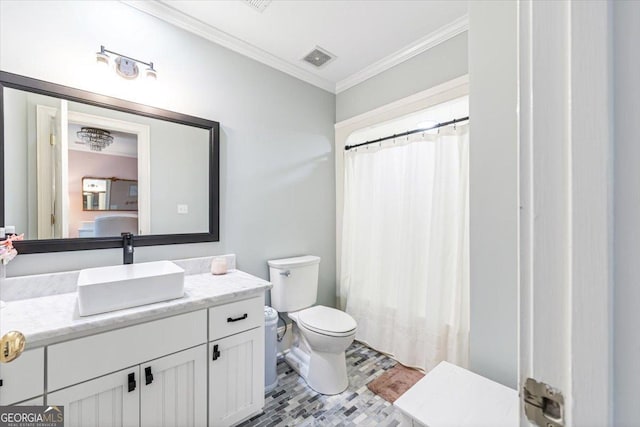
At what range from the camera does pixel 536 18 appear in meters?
0.37

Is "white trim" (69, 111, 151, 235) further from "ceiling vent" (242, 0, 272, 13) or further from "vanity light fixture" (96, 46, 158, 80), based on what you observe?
"ceiling vent" (242, 0, 272, 13)

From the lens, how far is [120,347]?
3.67 feet

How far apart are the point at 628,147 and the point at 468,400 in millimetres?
1066

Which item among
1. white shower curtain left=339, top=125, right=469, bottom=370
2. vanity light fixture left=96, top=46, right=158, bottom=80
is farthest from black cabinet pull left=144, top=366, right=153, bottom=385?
white shower curtain left=339, top=125, right=469, bottom=370

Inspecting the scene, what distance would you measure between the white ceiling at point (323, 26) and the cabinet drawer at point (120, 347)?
1835 millimetres

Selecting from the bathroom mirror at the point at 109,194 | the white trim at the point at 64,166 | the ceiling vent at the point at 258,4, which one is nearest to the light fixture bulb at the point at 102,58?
the white trim at the point at 64,166

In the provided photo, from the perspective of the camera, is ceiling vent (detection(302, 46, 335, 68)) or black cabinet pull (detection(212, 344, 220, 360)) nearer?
black cabinet pull (detection(212, 344, 220, 360))

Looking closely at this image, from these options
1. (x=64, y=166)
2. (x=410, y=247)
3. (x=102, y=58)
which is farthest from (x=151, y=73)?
(x=410, y=247)

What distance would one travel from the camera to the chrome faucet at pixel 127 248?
154 centimetres

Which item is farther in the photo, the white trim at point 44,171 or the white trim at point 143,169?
the white trim at point 143,169

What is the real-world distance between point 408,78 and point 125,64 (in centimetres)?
195

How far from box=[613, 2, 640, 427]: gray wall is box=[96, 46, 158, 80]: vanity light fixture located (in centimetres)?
201

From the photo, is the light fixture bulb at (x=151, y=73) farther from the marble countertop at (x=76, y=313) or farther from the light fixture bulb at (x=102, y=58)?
the marble countertop at (x=76, y=313)

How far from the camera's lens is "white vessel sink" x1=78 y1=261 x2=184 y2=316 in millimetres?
1096
